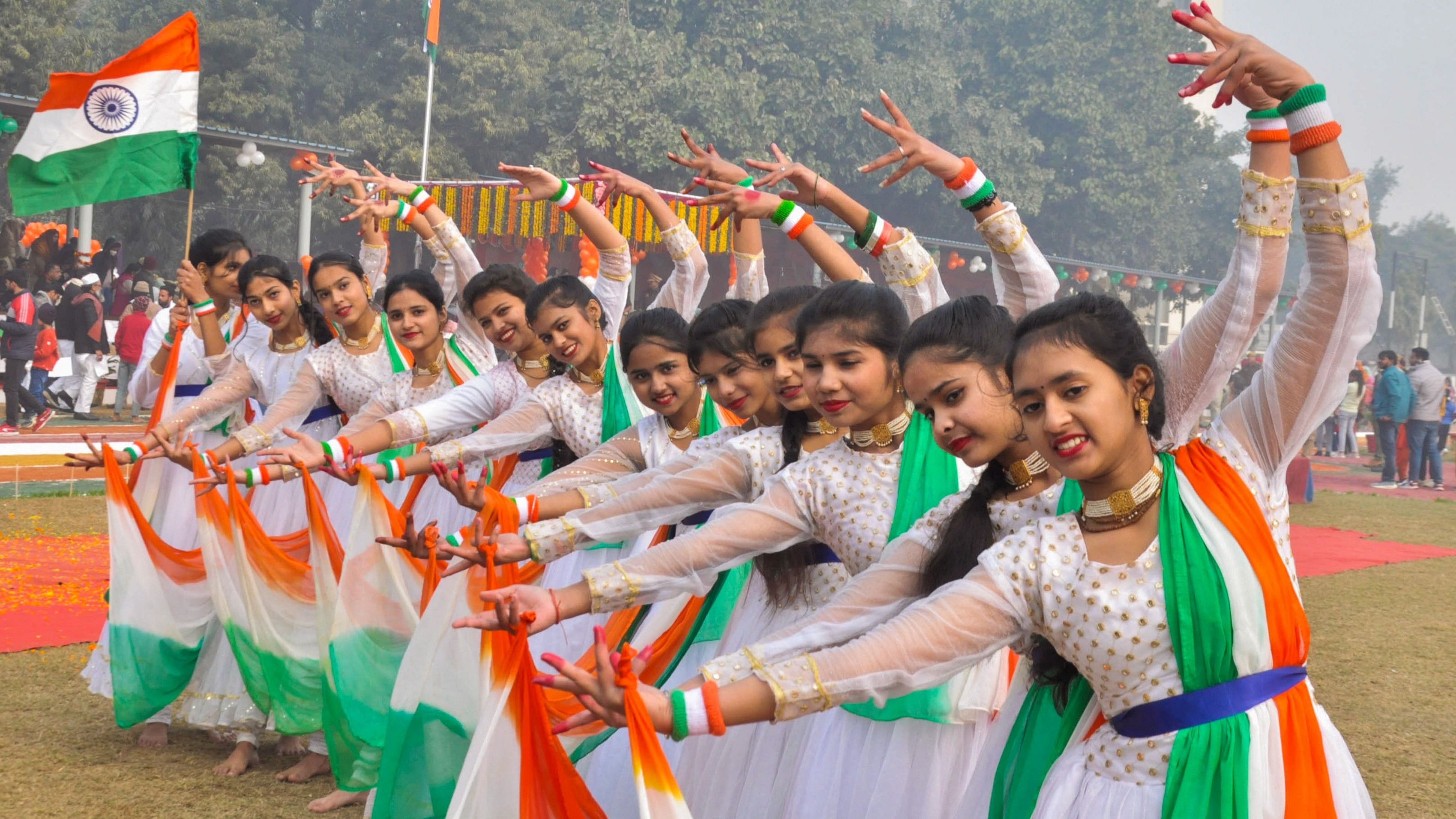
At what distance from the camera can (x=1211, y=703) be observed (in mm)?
1865

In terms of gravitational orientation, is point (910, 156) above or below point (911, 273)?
above

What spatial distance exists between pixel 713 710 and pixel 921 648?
1.06 ft

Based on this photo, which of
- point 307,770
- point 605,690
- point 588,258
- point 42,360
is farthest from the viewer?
point 588,258

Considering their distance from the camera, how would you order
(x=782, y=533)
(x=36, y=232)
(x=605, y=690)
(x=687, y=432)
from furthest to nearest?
(x=36, y=232), (x=687, y=432), (x=782, y=533), (x=605, y=690)

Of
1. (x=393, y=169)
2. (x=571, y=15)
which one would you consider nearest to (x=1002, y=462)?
(x=393, y=169)

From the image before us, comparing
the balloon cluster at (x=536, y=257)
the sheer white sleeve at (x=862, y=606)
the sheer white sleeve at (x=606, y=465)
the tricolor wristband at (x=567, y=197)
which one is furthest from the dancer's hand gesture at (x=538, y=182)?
the balloon cluster at (x=536, y=257)

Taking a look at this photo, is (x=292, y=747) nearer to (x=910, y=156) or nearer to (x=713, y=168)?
(x=713, y=168)

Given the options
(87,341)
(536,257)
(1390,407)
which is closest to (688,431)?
(87,341)

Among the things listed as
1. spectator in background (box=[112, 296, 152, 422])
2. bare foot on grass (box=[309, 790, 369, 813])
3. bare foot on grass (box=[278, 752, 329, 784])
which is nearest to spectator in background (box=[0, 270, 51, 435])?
spectator in background (box=[112, 296, 152, 422])

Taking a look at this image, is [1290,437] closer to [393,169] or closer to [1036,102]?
[393,169]

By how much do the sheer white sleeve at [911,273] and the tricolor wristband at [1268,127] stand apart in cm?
130

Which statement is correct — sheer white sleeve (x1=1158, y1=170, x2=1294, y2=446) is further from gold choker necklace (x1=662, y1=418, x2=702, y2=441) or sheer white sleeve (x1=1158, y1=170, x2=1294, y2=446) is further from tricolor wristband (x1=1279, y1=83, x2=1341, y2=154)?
gold choker necklace (x1=662, y1=418, x2=702, y2=441)

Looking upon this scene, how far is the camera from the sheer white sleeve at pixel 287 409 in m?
4.80

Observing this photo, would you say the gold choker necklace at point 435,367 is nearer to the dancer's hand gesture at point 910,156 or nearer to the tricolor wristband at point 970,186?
the dancer's hand gesture at point 910,156
